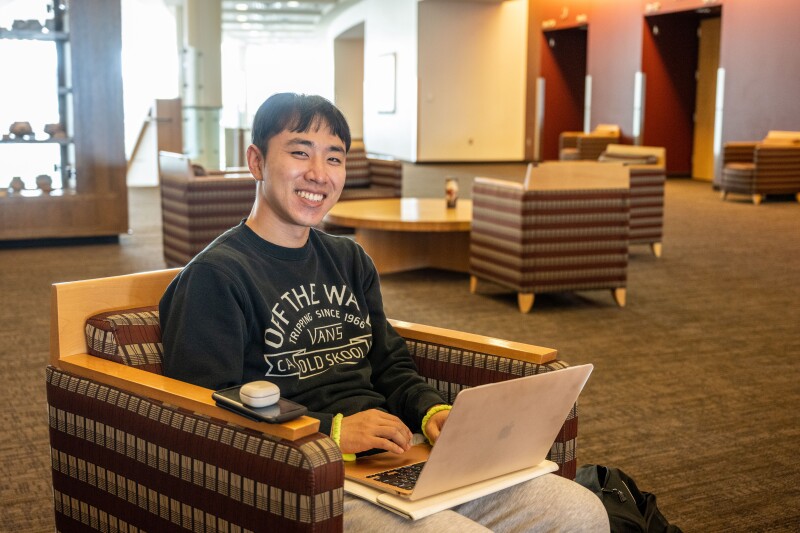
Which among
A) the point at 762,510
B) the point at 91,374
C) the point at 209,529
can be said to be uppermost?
the point at 91,374

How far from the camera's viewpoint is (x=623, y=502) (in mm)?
2012

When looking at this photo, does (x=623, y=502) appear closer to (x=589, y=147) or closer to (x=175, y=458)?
(x=175, y=458)

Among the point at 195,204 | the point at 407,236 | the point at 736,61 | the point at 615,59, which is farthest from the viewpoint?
the point at 615,59

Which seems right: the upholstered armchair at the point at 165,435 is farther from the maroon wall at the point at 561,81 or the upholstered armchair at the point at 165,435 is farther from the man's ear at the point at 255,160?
the maroon wall at the point at 561,81

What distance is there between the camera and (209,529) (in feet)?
4.58

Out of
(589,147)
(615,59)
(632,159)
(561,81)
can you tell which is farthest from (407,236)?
(561,81)

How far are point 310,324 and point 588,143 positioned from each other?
1304cm

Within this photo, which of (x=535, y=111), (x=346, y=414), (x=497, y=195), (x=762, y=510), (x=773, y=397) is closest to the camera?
(x=346, y=414)

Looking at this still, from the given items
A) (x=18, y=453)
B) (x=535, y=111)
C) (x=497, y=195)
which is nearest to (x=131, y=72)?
(x=535, y=111)

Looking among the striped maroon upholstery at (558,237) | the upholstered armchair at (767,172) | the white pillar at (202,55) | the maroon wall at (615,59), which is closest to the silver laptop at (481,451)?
the striped maroon upholstery at (558,237)

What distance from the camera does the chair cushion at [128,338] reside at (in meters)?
1.68

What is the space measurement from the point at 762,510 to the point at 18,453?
7.30 feet

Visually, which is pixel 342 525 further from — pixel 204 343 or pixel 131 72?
pixel 131 72

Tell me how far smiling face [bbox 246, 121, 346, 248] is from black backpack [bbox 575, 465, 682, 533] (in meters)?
0.87
